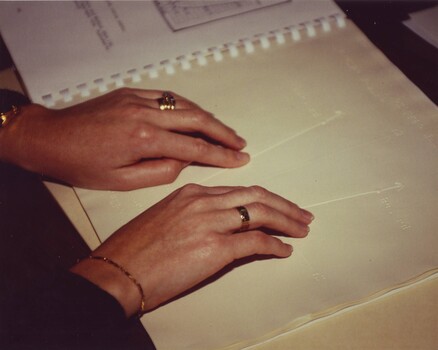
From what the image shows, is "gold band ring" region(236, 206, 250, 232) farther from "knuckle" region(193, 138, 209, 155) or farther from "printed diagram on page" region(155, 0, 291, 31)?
"printed diagram on page" region(155, 0, 291, 31)

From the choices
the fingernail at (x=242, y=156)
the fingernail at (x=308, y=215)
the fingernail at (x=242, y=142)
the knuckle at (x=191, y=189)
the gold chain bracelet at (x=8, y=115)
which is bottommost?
the fingernail at (x=308, y=215)

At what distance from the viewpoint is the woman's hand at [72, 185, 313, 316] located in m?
0.59

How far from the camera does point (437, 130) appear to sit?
73cm

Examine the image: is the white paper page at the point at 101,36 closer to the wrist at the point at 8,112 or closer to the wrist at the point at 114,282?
the wrist at the point at 8,112

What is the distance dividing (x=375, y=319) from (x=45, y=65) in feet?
2.33

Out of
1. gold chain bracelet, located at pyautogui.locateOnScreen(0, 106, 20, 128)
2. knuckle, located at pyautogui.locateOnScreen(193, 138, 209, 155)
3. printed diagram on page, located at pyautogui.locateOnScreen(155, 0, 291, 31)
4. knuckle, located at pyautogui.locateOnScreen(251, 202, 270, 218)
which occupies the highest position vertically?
gold chain bracelet, located at pyautogui.locateOnScreen(0, 106, 20, 128)

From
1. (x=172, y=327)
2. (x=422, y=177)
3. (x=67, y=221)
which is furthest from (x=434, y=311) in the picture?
(x=67, y=221)

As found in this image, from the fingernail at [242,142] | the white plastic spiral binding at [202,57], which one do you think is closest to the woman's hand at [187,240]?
the fingernail at [242,142]

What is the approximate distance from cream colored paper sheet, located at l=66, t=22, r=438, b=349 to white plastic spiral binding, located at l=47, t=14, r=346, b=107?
2cm

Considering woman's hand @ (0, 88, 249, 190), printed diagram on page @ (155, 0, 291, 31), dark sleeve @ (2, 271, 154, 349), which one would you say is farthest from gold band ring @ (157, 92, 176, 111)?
dark sleeve @ (2, 271, 154, 349)

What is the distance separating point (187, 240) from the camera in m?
0.61

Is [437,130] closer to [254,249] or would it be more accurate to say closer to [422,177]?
[422,177]

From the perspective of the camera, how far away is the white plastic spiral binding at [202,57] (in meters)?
0.83

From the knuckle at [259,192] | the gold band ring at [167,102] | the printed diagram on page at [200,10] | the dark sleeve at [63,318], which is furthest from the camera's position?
the printed diagram on page at [200,10]
